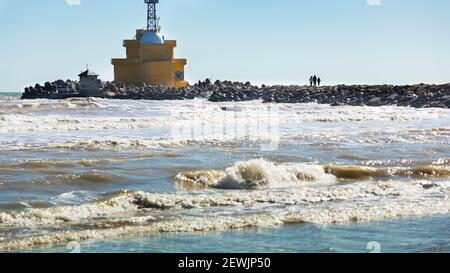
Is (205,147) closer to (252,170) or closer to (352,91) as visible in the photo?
(252,170)

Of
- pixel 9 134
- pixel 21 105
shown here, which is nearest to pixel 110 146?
pixel 9 134

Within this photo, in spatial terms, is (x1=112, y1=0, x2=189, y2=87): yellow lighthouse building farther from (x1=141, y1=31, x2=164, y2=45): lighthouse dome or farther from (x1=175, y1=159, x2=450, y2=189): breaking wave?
(x1=175, y1=159, x2=450, y2=189): breaking wave

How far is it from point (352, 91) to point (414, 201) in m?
39.8

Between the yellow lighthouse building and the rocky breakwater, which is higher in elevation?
the yellow lighthouse building

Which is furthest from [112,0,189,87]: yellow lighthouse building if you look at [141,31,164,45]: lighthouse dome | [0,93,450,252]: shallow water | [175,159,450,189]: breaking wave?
[175,159,450,189]: breaking wave

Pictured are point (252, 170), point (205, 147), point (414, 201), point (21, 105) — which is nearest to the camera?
point (414, 201)

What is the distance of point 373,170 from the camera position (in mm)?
11625

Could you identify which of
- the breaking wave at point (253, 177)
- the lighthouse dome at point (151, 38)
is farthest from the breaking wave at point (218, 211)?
the lighthouse dome at point (151, 38)

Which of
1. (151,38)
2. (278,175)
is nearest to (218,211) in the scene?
(278,175)

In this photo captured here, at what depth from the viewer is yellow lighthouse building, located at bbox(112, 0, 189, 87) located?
53.3 meters

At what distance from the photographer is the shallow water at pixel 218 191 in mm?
6523

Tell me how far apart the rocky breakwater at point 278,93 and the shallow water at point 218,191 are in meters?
23.6

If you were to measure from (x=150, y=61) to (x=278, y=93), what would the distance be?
10.5 m

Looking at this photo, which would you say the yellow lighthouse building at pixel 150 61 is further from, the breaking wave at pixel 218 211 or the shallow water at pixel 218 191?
the breaking wave at pixel 218 211
